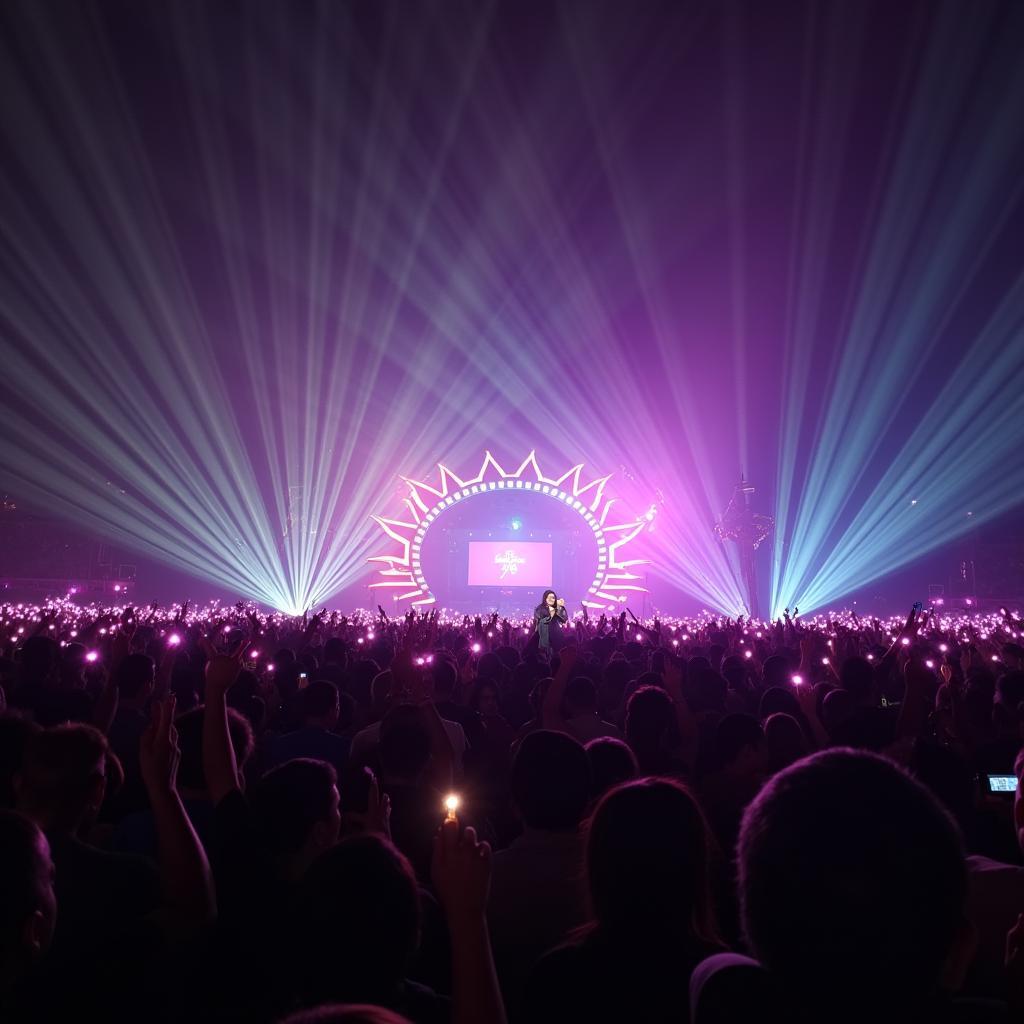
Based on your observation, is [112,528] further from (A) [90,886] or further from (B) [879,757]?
(B) [879,757]

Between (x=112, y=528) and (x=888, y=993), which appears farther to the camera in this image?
(x=112, y=528)

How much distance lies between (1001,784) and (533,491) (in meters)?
35.9

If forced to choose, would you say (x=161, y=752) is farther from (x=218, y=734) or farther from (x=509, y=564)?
(x=509, y=564)

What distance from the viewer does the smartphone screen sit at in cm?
427

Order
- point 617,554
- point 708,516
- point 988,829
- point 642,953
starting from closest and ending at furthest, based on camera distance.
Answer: point 642,953 → point 988,829 → point 617,554 → point 708,516

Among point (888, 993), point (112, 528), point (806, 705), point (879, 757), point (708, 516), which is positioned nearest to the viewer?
point (888, 993)

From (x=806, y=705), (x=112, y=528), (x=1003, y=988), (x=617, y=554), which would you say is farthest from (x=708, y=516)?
(x=1003, y=988)

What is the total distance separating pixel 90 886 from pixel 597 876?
1993 millimetres

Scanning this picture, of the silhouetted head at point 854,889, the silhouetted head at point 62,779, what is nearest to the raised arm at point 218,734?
the silhouetted head at point 62,779

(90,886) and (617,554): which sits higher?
(617,554)

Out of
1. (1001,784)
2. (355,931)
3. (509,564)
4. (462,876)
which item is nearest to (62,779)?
(355,931)

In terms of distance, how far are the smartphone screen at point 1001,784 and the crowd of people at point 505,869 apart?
1 centimetres

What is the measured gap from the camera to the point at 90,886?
2.69 m

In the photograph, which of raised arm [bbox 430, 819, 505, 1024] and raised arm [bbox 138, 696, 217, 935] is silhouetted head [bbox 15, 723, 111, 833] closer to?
raised arm [bbox 138, 696, 217, 935]
